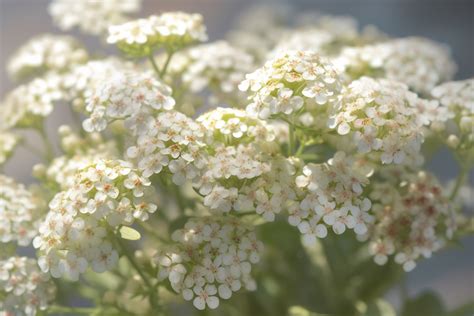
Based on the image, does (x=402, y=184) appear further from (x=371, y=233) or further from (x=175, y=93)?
(x=175, y=93)

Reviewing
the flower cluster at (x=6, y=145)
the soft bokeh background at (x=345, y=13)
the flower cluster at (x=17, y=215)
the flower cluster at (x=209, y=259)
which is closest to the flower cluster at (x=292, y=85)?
the flower cluster at (x=209, y=259)

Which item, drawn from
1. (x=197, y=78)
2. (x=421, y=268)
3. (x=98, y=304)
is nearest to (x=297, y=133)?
(x=197, y=78)

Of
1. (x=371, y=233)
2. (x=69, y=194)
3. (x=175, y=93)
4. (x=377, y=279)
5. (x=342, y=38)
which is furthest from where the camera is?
(x=342, y=38)

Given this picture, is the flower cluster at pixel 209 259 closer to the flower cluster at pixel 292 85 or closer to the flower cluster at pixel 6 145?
the flower cluster at pixel 292 85

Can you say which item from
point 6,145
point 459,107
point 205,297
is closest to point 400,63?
point 459,107

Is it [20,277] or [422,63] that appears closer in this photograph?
[20,277]

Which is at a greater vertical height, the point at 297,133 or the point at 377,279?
the point at 297,133

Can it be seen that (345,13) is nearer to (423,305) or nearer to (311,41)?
(311,41)
